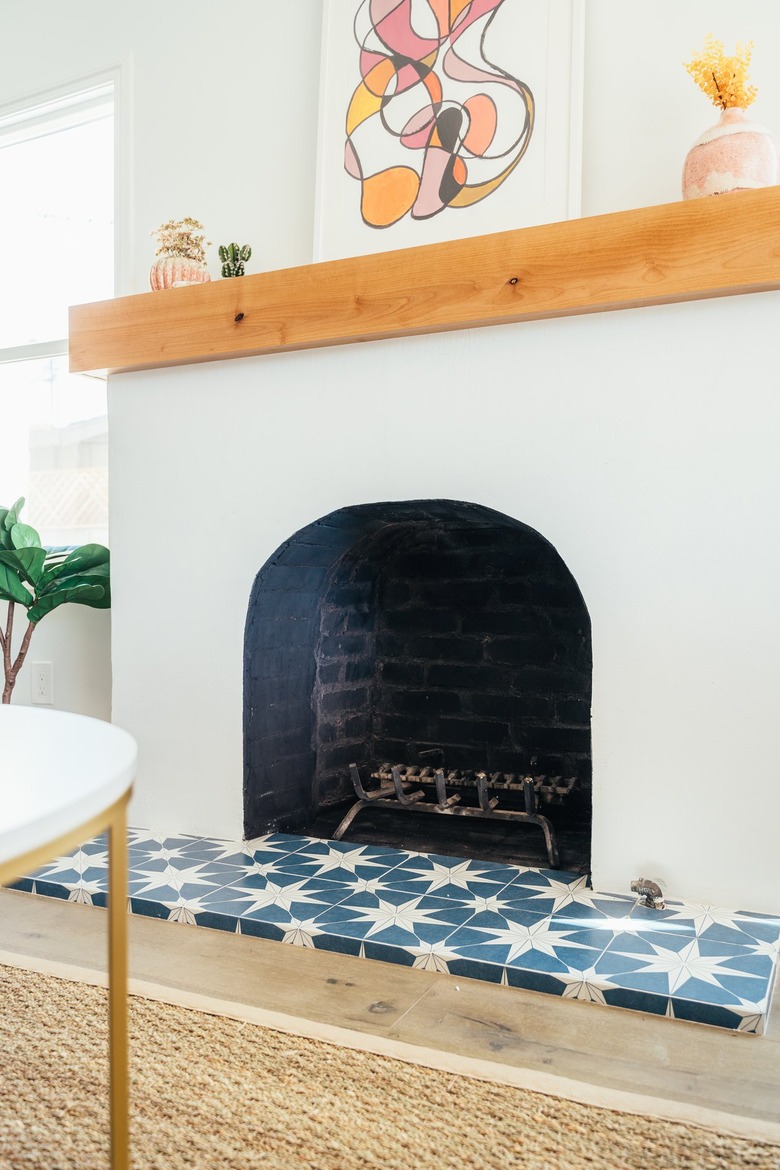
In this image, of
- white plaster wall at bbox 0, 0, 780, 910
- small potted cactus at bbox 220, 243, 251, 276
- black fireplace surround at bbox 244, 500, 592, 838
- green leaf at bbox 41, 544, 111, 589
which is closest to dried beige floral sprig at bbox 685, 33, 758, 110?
white plaster wall at bbox 0, 0, 780, 910

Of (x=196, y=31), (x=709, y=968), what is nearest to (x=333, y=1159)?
(x=709, y=968)

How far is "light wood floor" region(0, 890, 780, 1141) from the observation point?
137cm

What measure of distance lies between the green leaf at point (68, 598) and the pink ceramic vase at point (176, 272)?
0.86 metres

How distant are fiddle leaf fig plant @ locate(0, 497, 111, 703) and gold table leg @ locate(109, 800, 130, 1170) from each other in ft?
6.14

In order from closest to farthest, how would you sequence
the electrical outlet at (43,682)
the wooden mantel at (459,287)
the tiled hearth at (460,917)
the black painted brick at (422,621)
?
1. the tiled hearth at (460,917)
2. the wooden mantel at (459,287)
3. the black painted brick at (422,621)
4. the electrical outlet at (43,682)

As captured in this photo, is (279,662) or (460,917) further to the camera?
(279,662)

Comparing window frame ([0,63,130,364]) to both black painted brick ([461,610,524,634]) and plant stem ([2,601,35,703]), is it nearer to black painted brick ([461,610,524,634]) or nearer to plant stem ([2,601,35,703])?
plant stem ([2,601,35,703])

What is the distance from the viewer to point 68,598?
9.17 ft

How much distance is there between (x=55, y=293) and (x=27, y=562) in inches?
43.3

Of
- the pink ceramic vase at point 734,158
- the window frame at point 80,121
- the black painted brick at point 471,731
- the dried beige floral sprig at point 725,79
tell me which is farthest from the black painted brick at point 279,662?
the dried beige floral sprig at point 725,79

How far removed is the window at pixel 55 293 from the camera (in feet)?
10.4

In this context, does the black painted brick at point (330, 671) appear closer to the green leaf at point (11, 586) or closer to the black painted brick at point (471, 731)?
the black painted brick at point (471, 731)

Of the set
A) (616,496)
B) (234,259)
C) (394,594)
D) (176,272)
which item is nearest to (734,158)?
(616,496)

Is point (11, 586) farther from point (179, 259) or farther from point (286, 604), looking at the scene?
point (179, 259)
